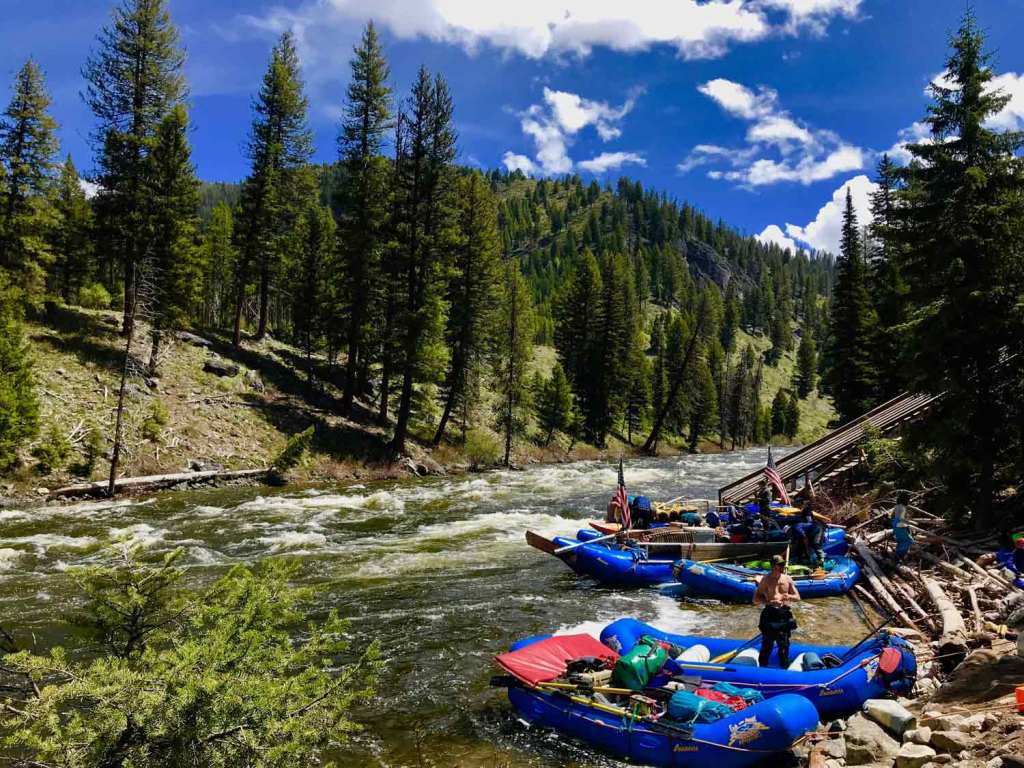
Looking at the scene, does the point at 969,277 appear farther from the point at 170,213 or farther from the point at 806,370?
the point at 806,370

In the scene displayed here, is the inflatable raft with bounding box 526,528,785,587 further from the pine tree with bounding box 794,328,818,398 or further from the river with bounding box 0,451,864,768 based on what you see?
the pine tree with bounding box 794,328,818,398

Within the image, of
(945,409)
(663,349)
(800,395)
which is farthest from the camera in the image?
(800,395)

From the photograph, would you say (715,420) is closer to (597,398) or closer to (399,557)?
(597,398)

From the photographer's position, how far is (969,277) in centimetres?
1409

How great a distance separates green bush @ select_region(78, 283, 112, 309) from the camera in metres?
38.5

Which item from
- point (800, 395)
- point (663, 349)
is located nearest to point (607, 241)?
point (800, 395)

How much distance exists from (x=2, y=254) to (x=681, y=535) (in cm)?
2921

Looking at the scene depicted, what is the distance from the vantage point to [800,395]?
121m

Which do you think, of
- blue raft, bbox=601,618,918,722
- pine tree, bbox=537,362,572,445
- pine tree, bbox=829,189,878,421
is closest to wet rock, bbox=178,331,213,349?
pine tree, bbox=537,362,572,445

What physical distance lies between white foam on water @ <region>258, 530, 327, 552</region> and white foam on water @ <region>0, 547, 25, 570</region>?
5.21m

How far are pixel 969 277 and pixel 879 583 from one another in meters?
7.38

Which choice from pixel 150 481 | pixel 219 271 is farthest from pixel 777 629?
pixel 219 271

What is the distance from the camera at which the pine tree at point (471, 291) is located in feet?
122

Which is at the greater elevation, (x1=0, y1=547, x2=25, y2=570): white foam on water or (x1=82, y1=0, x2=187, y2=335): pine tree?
(x1=82, y1=0, x2=187, y2=335): pine tree
